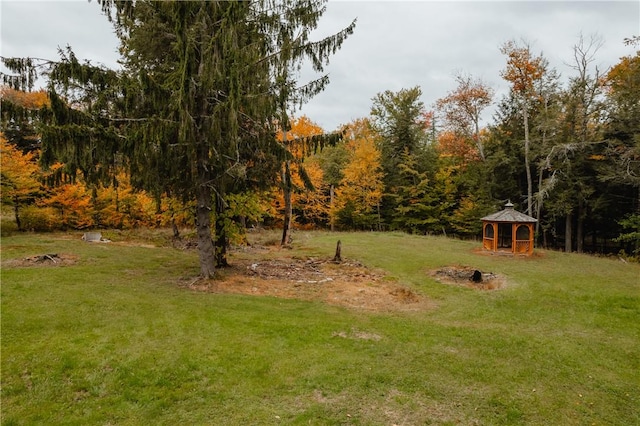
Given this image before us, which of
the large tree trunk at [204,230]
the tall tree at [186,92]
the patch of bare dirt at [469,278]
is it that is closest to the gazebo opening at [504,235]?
the patch of bare dirt at [469,278]

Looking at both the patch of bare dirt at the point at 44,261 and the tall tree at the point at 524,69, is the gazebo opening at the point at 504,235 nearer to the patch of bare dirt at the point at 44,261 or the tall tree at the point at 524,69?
the tall tree at the point at 524,69

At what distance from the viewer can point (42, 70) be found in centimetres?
779

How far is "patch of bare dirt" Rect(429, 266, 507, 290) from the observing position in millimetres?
11414

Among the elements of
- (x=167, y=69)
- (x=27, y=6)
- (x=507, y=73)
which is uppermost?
(x=507, y=73)

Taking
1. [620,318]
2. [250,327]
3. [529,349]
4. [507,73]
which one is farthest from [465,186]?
[250,327]

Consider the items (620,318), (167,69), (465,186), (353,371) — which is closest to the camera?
(353,371)

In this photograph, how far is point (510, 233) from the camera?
18.6 metres

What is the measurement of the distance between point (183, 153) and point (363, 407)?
7444 millimetres

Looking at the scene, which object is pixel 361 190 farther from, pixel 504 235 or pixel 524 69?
pixel 524 69

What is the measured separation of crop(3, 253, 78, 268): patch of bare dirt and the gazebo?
17.6 m

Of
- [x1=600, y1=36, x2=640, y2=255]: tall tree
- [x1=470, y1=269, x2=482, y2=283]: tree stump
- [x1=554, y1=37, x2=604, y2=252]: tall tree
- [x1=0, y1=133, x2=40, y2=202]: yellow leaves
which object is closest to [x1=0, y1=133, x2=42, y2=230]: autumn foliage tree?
[x1=0, y1=133, x2=40, y2=202]: yellow leaves

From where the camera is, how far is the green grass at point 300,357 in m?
4.73

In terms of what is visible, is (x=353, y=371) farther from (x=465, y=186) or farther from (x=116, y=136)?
(x=465, y=186)

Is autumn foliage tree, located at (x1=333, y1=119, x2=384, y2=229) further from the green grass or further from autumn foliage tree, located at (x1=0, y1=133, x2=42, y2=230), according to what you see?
autumn foliage tree, located at (x1=0, y1=133, x2=42, y2=230)
